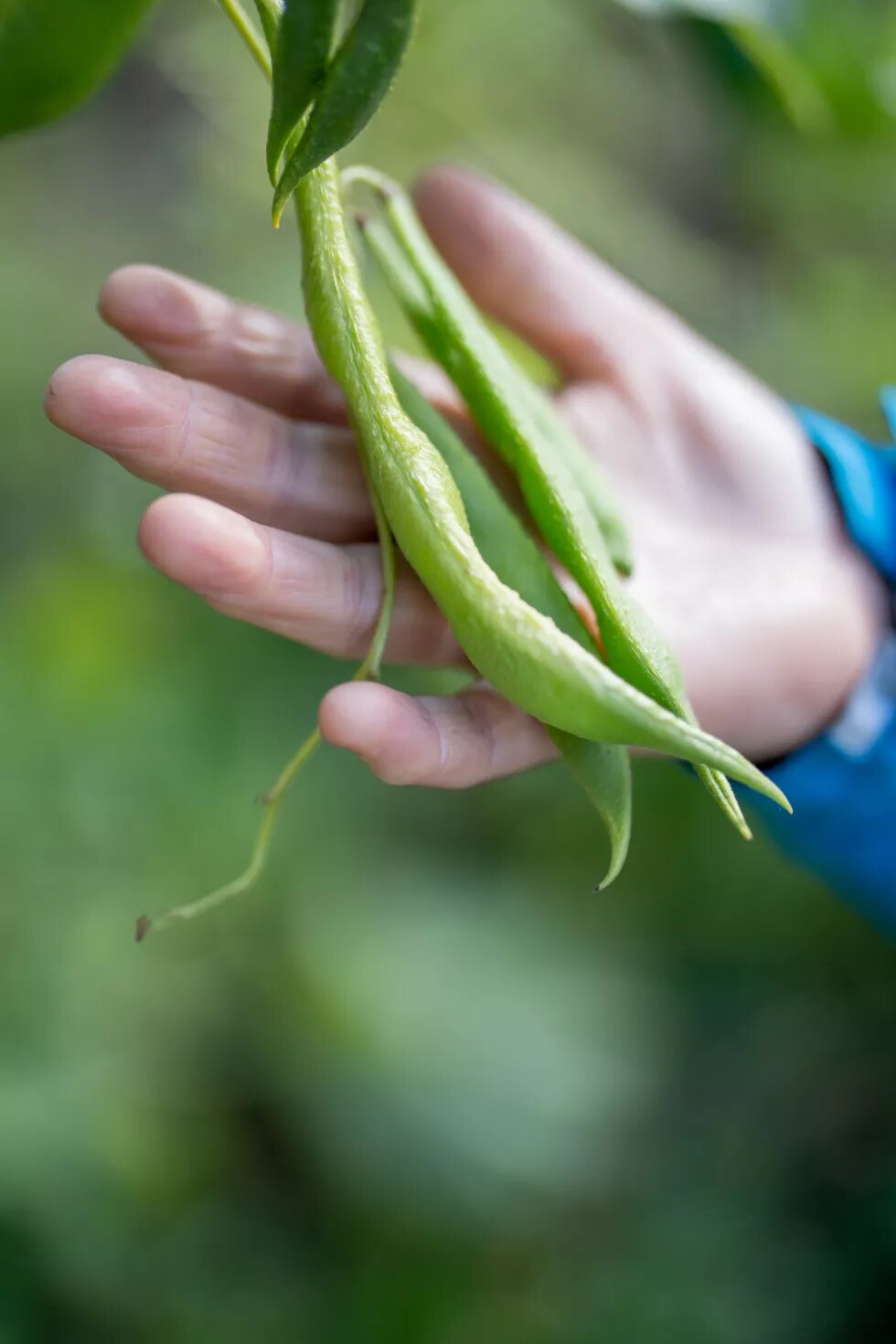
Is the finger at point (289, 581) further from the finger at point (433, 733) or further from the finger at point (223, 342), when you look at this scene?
the finger at point (223, 342)

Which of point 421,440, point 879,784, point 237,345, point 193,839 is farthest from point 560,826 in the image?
point 421,440

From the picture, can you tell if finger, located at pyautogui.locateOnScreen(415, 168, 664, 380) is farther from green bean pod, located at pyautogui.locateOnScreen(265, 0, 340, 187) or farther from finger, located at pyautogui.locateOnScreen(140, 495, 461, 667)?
green bean pod, located at pyautogui.locateOnScreen(265, 0, 340, 187)

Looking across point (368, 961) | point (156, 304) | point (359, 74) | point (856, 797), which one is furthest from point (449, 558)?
point (368, 961)

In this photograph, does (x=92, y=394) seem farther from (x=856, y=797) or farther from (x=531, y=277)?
(x=856, y=797)

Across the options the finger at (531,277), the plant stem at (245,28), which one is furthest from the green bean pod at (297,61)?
the finger at (531,277)

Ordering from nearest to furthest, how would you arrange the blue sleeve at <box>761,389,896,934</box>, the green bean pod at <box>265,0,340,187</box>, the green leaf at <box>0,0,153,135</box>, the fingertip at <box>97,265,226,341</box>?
the green bean pod at <box>265,0,340,187</box>, the green leaf at <box>0,0,153,135</box>, the fingertip at <box>97,265,226,341</box>, the blue sleeve at <box>761,389,896,934</box>

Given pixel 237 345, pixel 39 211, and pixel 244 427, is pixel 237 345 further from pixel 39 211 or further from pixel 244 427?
pixel 39 211

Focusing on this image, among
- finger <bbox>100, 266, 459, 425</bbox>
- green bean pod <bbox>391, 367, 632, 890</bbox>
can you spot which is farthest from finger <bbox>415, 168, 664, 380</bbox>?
green bean pod <bbox>391, 367, 632, 890</bbox>
